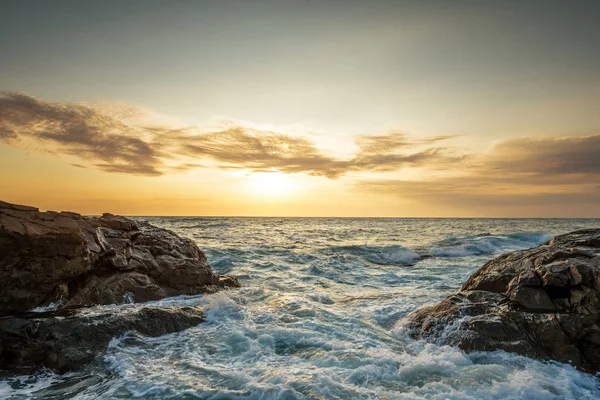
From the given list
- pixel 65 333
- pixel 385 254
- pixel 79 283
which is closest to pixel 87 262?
pixel 79 283

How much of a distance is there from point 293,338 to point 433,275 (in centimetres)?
1093

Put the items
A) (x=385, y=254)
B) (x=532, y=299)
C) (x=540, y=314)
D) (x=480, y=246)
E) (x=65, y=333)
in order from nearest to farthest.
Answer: (x=65, y=333)
(x=540, y=314)
(x=532, y=299)
(x=385, y=254)
(x=480, y=246)

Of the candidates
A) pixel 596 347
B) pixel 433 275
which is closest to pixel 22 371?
pixel 596 347

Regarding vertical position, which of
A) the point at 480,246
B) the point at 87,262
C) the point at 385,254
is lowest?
the point at 385,254

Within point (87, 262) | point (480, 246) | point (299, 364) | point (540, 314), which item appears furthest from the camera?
point (480, 246)

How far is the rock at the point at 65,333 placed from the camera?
6.23 meters

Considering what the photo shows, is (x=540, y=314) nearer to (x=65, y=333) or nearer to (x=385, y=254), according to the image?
(x=65, y=333)

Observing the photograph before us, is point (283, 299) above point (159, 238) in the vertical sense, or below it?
below

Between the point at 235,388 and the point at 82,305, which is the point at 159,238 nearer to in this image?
the point at 82,305

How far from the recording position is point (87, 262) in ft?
29.9

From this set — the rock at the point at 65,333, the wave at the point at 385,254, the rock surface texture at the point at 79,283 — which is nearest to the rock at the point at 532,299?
the rock surface texture at the point at 79,283

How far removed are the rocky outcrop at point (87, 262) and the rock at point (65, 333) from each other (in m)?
0.96

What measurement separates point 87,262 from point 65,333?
9.32ft

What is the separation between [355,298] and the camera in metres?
12.1
